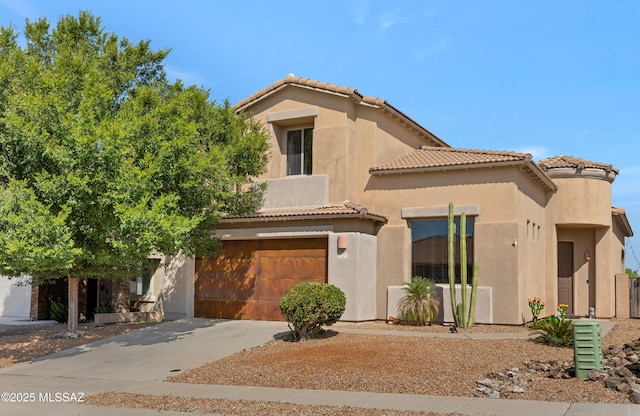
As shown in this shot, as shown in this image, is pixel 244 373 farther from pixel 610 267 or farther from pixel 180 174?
pixel 610 267

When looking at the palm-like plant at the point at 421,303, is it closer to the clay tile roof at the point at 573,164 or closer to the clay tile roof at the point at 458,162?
the clay tile roof at the point at 458,162

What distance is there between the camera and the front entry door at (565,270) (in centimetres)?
2503

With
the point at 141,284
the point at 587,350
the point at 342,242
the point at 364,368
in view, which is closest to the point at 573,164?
the point at 342,242

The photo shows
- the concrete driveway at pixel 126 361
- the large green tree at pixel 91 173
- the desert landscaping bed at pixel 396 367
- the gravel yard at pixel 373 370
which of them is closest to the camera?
the gravel yard at pixel 373 370

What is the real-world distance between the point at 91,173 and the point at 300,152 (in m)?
8.93

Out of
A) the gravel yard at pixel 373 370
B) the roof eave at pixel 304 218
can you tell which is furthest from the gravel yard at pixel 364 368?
the roof eave at pixel 304 218

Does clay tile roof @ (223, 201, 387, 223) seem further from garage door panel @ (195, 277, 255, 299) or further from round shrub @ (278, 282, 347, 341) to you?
round shrub @ (278, 282, 347, 341)

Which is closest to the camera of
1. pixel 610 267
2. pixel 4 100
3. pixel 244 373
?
pixel 244 373

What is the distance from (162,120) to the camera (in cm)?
1638

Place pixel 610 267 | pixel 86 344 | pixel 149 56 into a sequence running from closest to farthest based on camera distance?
pixel 86 344
pixel 149 56
pixel 610 267

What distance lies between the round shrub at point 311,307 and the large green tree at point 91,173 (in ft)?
10.2

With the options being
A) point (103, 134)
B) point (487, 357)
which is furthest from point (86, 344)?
point (487, 357)

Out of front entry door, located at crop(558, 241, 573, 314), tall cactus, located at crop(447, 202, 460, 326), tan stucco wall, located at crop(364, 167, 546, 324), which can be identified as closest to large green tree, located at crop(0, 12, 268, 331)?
tan stucco wall, located at crop(364, 167, 546, 324)

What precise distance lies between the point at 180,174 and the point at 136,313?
23.4ft
